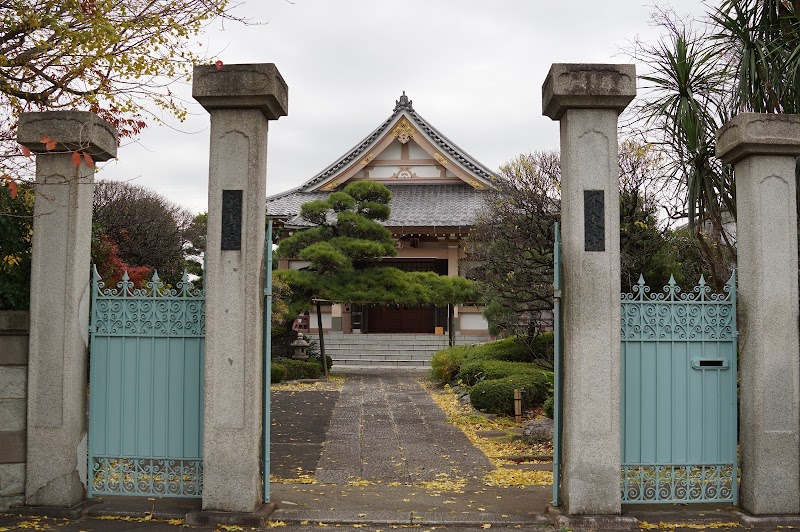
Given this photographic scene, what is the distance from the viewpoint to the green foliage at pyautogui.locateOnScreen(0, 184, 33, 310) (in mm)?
5680

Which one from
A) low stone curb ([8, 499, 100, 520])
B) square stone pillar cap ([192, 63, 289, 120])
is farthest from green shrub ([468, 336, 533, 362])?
square stone pillar cap ([192, 63, 289, 120])

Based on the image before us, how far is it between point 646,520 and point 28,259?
533 cm

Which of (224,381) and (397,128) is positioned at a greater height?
(397,128)

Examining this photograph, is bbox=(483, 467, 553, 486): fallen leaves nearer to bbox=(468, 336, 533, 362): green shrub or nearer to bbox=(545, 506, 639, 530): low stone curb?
bbox=(545, 506, 639, 530): low stone curb

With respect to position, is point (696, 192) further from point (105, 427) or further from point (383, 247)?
point (383, 247)

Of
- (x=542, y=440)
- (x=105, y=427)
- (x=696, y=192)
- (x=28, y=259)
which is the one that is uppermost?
(x=696, y=192)

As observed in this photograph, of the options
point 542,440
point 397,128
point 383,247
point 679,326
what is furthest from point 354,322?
point 679,326

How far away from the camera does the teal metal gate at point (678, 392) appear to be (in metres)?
5.56

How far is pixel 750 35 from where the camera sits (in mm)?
7809

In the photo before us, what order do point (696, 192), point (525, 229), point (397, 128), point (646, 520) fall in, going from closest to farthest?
1. point (646, 520)
2. point (696, 192)
3. point (525, 229)
4. point (397, 128)

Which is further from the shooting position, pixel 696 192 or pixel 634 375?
pixel 696 192

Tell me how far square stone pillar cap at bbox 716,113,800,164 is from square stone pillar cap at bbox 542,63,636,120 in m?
0.91

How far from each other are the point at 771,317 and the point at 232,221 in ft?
13.8

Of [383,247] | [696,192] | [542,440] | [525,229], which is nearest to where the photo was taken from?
[696,192]
